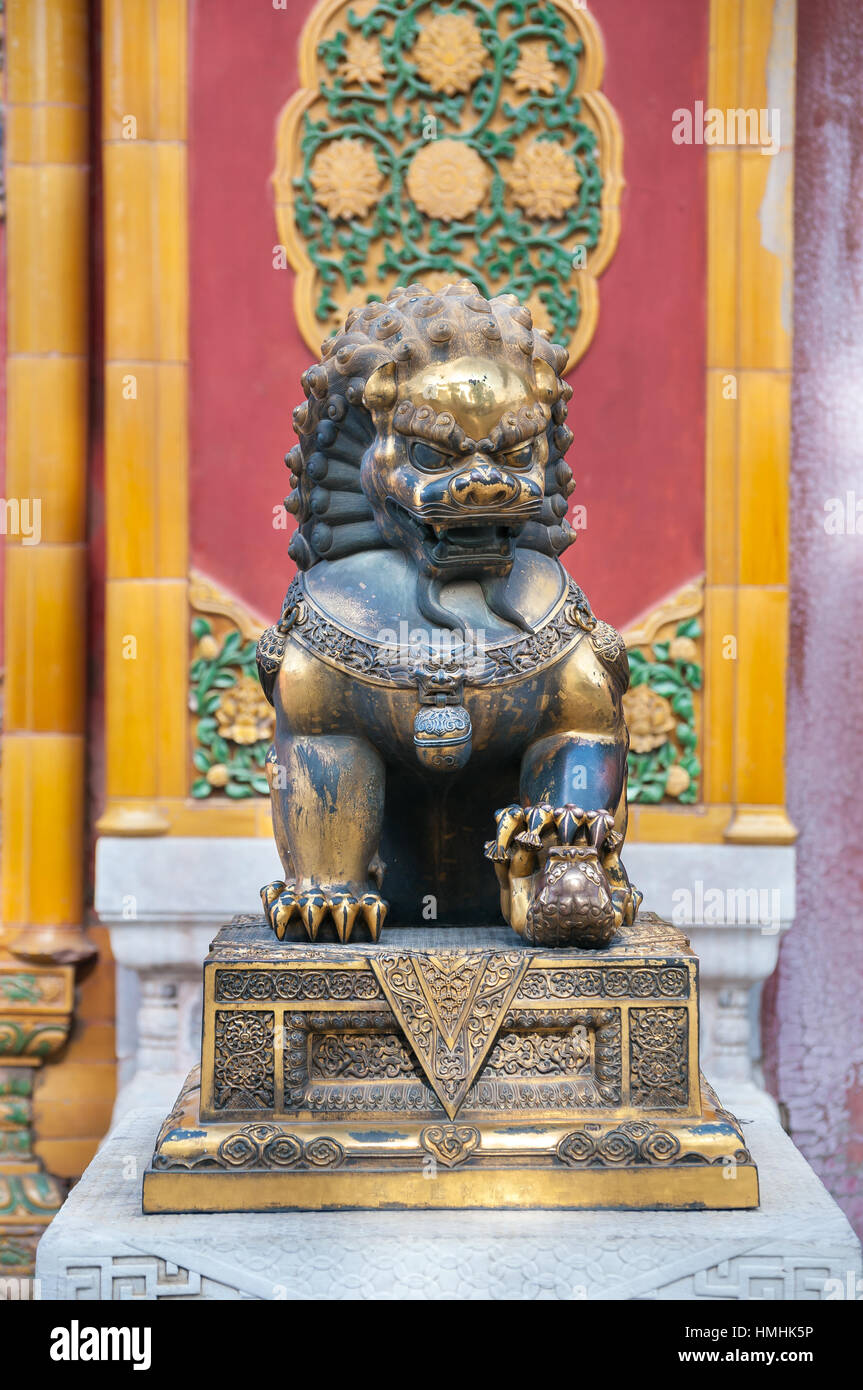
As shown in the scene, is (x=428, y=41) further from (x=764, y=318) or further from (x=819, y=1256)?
(x=819, y=1256)

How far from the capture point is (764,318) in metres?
3.23

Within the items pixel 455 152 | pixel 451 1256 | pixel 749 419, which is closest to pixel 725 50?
pixel 455 152

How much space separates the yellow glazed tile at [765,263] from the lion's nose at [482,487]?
1.56m

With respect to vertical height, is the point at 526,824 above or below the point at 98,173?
below

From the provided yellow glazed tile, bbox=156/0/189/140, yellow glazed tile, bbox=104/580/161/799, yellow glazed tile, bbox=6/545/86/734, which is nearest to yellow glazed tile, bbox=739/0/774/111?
yellow glazed tile, bbox=156/0/189/140

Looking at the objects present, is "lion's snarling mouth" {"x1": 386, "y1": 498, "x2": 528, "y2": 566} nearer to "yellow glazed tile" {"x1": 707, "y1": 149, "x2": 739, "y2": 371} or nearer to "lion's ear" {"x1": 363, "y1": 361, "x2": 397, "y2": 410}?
"lion's ear" {"x1": 363, "y1": 361, "x2": 397, "y2": 410}

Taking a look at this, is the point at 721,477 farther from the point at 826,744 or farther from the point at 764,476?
the point at 826,744

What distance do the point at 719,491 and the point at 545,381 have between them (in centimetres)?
139

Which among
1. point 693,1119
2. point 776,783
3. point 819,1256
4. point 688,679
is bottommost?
point 819,1256

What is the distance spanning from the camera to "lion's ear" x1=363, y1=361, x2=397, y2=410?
193 cm

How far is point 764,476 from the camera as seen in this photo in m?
3.24

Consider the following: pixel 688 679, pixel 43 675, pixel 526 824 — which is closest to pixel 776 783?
pixel 688 679

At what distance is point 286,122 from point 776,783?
1.87 metres

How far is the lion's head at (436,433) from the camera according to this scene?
189 cm
